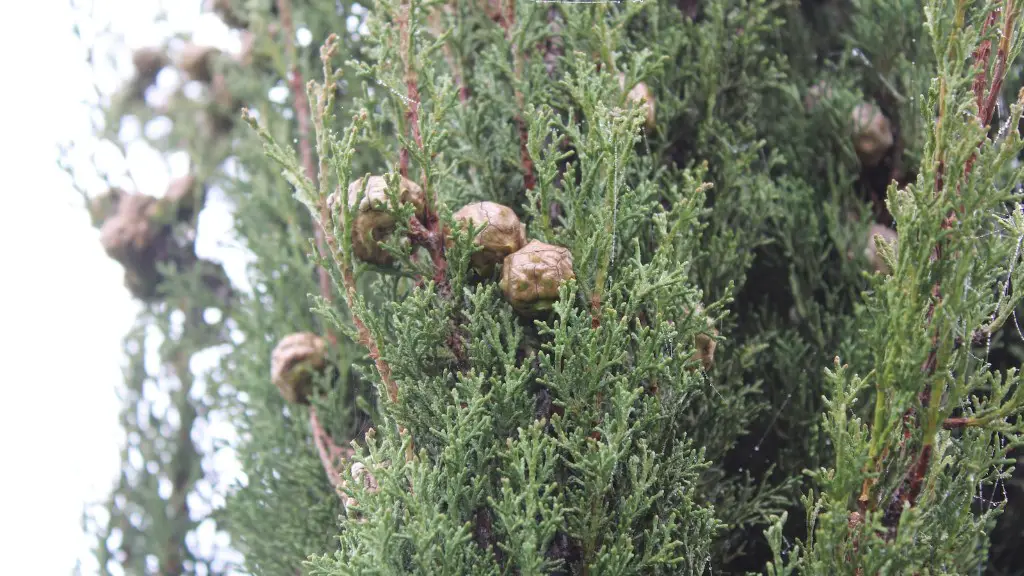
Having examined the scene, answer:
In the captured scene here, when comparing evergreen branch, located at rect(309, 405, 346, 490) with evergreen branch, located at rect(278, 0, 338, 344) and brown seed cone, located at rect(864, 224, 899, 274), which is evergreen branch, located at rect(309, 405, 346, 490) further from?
brown seed cone, located at rect(864, 224, 899, 274)

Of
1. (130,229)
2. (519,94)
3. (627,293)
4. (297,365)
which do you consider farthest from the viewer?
(130,229)

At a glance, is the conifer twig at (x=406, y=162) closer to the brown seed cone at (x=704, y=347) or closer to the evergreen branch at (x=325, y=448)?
the brown seed cone at (x=704, y=347)

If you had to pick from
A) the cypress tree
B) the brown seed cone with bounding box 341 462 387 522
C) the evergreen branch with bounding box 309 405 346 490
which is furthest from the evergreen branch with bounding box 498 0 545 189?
the evergreen branch with bounding box 309 405 346 490

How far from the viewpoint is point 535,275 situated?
1.48 m

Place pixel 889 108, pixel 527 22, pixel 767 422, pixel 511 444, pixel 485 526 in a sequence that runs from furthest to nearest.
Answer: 1. pixel 889 108
2. pixel 767 422
3. pixel 527 22
4. pixel 485 526
5. pixel 511 444

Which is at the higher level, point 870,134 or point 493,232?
point 493,232

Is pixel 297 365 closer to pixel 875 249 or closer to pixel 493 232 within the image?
pixel 493 232

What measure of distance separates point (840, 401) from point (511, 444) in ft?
1.70

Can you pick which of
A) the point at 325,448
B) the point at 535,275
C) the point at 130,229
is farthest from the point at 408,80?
the point at 130,229

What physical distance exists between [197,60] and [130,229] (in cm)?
65

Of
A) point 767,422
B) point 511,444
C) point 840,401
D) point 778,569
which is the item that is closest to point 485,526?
point 511,444

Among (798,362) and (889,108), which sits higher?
(889,108)

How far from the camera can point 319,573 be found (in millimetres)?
1477

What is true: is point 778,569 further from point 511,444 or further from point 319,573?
point 319,573
